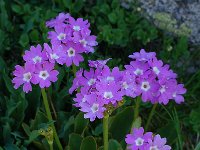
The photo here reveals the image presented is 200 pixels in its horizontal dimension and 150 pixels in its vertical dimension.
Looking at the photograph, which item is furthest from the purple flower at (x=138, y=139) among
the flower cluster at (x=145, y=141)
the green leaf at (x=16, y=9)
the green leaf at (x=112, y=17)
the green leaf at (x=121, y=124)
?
the green leaf at (x=16, y=9)

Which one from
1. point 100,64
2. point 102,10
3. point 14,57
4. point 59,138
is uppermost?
point 102,10

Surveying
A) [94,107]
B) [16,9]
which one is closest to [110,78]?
[94,107]

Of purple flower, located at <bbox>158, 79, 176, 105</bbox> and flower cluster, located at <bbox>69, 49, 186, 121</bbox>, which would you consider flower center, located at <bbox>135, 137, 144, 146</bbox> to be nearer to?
flower cluster, located at <bbox>69, 49, 186, 121</bbox>

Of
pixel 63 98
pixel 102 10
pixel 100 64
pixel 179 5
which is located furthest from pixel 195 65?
pixel 100 64

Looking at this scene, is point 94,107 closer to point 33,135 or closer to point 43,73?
point 43,73

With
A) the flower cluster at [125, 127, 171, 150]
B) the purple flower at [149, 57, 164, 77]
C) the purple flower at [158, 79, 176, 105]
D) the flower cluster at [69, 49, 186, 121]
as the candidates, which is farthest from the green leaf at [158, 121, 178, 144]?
the flower cluster at [125, 127, 171, 150]

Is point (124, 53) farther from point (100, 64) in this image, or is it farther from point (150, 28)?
point (100, 64)
